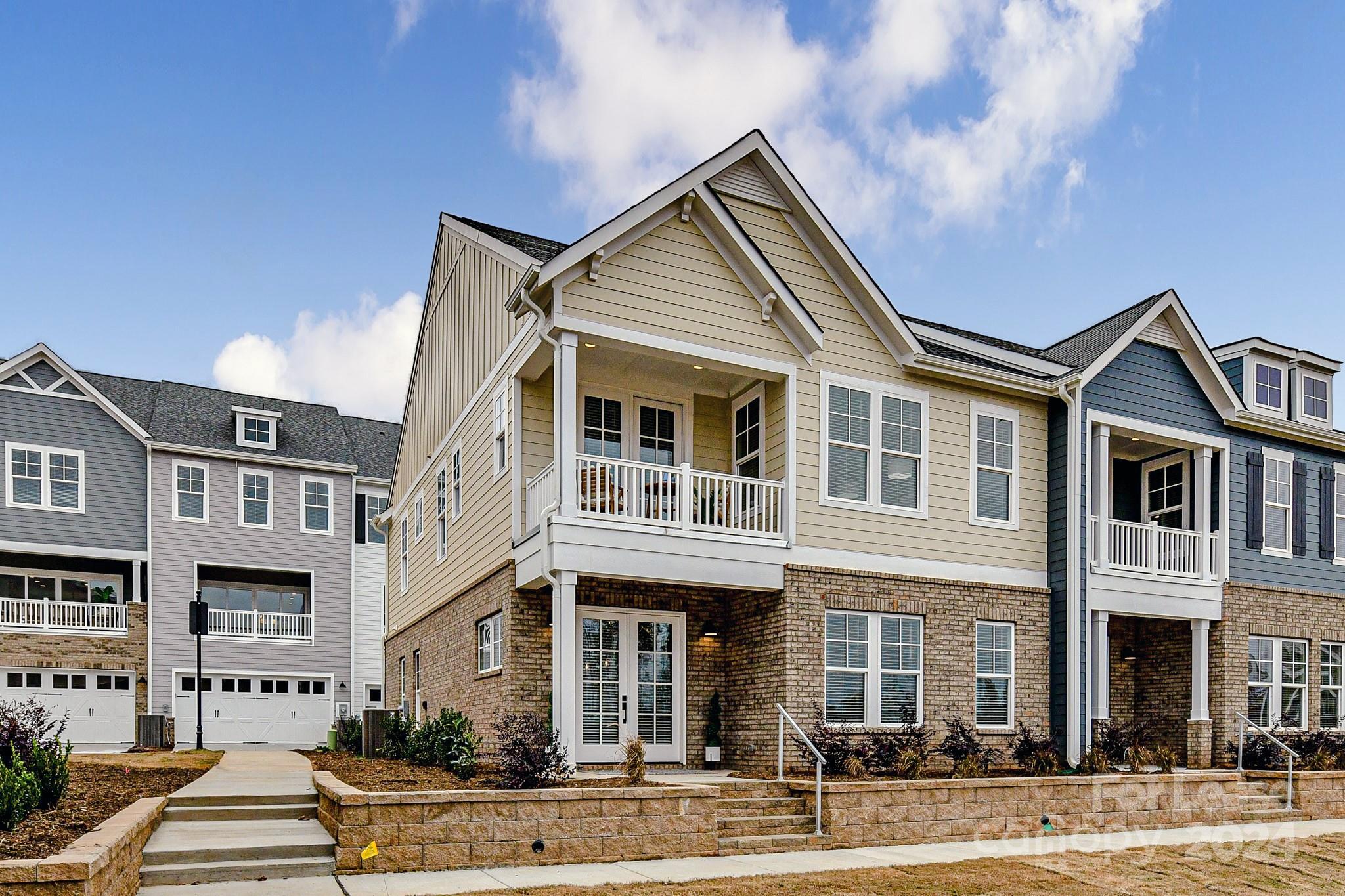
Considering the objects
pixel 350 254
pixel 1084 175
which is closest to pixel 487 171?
pixel 350 254

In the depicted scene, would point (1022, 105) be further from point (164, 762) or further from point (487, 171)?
point (164, 762)

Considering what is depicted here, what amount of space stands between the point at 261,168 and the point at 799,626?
54.2 ft

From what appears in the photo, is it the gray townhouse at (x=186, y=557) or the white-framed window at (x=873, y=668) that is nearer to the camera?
the white-framed window at (x=873, y=668)

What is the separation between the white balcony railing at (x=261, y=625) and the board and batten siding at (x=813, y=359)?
813 inches

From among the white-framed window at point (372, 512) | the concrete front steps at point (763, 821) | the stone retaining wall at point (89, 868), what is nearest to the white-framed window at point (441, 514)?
the concrete front steps at point (763, 821)

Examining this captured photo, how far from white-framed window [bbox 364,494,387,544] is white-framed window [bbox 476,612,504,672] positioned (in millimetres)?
18100

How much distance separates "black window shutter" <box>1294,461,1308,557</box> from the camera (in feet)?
62.7

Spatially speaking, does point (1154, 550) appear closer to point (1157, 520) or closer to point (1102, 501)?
point (1102, 501)

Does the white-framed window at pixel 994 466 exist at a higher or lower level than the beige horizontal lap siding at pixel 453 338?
lower

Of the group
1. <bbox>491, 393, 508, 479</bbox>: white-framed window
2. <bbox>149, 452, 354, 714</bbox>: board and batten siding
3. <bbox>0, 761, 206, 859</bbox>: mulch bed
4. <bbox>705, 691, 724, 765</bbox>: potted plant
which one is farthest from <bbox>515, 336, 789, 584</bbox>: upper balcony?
<bbox>149, 452, 354, 714</bbox>: board and batten siding

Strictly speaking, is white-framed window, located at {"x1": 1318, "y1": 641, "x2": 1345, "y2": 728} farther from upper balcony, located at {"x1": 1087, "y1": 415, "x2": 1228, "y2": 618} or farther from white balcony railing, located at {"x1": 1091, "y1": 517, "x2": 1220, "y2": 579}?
white balcony railing, located at {"x1": 1091, "y1": 517, "x2": 1220, "y2": 579}

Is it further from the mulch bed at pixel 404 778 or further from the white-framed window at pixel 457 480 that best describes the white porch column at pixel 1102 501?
the white-framed window at pixel 457 480

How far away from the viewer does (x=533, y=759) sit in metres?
10.5

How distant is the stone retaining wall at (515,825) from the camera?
30.7ft
